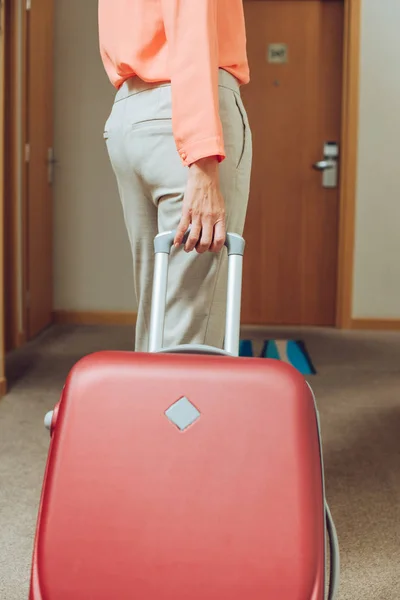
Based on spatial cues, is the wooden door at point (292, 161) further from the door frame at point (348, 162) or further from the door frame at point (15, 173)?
the door frame at point (15, 173)

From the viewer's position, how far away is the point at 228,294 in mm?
908

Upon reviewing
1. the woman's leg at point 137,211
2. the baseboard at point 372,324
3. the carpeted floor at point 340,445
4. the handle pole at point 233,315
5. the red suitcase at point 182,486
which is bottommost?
the baseboard at point 372,324

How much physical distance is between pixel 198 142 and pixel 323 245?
3.30m

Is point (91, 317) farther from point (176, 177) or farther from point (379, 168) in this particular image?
point (176, 177)

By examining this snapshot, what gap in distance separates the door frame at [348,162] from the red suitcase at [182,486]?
338 centimetres

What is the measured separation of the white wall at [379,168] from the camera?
394 cm

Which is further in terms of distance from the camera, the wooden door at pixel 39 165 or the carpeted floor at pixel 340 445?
the wooden door at pixel 39 165

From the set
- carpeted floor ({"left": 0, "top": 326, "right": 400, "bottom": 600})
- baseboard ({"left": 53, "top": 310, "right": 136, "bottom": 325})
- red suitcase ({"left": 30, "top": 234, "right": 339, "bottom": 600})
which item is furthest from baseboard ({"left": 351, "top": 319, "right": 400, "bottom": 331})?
red suitcase ({"left": 30, "top": 234, "right": 339, "bottom": 600})

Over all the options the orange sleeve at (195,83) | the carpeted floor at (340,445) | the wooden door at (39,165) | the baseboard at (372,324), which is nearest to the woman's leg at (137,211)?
the orange sleeve at (195,83)

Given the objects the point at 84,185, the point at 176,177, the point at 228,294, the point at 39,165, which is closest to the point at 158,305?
the point at 228,294

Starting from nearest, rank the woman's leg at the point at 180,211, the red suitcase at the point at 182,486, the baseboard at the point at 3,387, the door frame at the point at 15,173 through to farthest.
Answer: the red suitcase at the point at 182,486 → the woman's leg at the point at 180,211 → the baseboard at the point at 3,387 → the door frame at the point at 15,173

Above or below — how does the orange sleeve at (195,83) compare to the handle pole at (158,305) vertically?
above

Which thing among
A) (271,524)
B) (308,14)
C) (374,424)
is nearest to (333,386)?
(374,424)

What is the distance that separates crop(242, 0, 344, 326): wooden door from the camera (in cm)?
402
